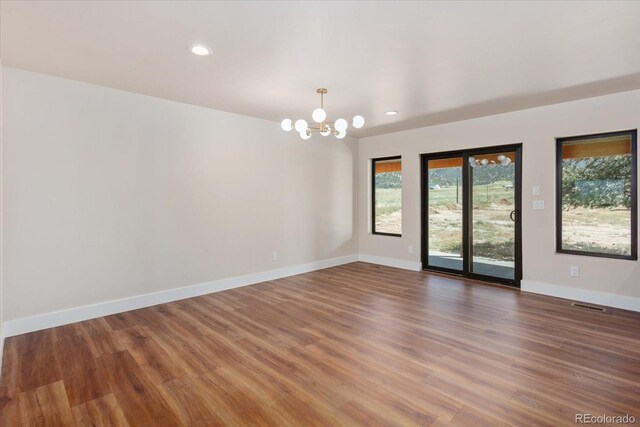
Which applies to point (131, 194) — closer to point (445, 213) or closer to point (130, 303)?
point (130, 303)

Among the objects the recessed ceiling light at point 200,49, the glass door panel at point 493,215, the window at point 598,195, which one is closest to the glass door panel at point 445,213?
the glass door panel at point 493,215

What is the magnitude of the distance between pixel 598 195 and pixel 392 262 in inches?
127

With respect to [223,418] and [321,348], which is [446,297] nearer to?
[321,348]

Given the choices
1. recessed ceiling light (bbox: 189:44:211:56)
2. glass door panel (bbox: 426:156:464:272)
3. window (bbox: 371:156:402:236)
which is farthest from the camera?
window (bbox: 371:156:402:236)

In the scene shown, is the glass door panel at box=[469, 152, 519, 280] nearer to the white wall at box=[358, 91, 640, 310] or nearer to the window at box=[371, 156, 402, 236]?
the white wall at box=[358, 91, 640, 310]

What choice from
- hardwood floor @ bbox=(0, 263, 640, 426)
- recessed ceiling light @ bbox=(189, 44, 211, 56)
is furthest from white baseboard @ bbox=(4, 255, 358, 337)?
recessed ceiling light @ bbox=(189, 44, 211, 56)

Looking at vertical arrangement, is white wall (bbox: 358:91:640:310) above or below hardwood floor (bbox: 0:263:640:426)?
above

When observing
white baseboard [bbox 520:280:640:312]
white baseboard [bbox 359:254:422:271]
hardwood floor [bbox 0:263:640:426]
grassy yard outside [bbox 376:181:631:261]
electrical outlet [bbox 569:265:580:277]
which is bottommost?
hardwood floor [bbox 0:263:640:426]

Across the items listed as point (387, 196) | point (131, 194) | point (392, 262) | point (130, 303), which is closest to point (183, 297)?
point (130, 303)

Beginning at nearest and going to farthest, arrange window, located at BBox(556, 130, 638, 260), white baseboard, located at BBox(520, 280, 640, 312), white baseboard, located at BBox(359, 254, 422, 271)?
white baseboard, located at BBox(520, 280, 640, 312)
window, located at BBox(556, 130, 638, 260)
white baseboard, located at BBox(359, 254, 422, 271)

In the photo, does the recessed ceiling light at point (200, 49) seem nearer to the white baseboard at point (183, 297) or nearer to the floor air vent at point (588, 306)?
the white baseboard at point (183, 297)

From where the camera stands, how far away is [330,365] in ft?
8.46

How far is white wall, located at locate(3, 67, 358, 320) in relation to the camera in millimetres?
Result: 3201

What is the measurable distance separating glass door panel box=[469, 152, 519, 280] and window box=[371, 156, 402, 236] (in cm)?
138
